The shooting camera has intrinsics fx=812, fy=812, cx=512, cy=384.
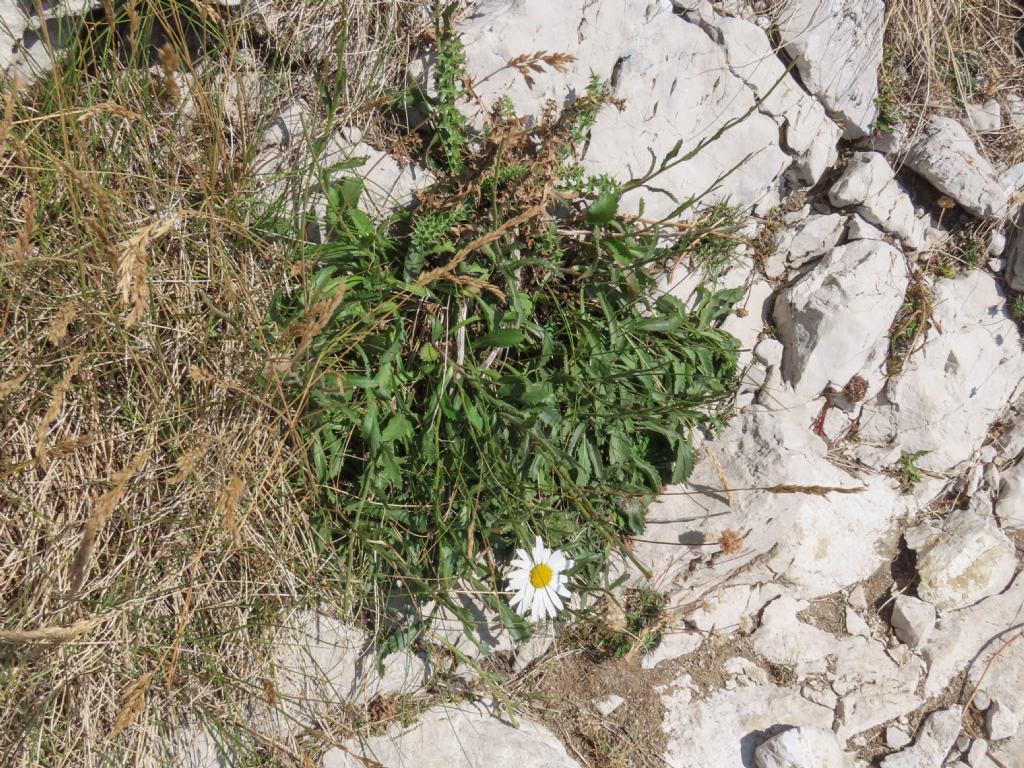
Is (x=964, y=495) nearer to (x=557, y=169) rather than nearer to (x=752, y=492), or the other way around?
(x=752, y=492)

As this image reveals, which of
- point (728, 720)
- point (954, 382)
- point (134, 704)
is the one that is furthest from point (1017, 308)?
point (134, 704)

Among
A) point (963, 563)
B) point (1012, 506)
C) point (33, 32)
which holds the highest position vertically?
point (33, 32)

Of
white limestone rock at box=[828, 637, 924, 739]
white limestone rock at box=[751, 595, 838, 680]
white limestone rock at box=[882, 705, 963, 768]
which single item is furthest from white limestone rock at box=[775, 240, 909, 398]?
white limestone rock at box=[882, 705, 963, 768]

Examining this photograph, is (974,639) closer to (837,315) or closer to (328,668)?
(837,315)

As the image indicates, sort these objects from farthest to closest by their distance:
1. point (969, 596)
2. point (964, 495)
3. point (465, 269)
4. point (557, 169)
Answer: point (964, 495)
point (969, 596)
point (557, 169)
point (465, 269)

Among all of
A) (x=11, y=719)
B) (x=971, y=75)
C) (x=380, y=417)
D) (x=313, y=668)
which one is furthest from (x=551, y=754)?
(x=971, y=75)

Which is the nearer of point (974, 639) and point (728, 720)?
point (728, 720)
